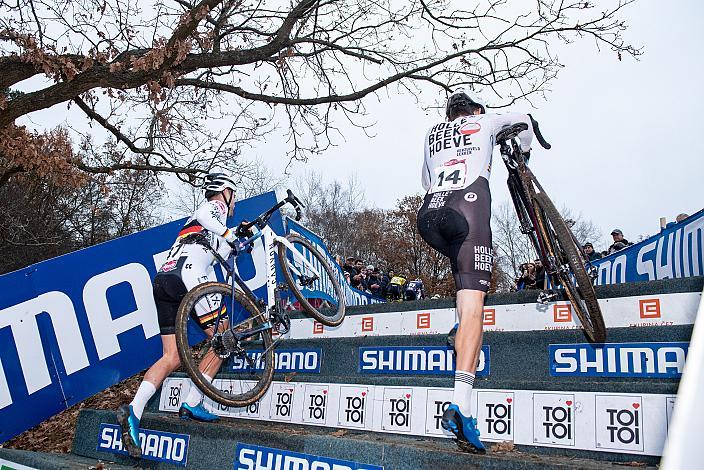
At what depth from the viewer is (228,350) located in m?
5.41

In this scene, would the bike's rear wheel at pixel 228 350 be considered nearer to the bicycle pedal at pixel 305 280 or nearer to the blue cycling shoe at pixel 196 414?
the blue cycling shoe at pixel 196 414

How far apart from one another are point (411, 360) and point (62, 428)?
4.92 m

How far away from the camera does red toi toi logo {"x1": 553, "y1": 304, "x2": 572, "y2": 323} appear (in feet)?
16.5

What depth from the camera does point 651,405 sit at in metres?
3.50

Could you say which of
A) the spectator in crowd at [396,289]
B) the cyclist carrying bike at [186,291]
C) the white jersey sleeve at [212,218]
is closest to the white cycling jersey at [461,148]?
the white jersey sleeve at [212,218]

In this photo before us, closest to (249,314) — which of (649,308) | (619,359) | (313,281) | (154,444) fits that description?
(313,281)

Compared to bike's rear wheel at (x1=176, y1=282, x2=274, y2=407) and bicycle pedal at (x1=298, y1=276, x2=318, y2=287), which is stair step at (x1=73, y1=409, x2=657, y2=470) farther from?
bicycle pedal at (x1=298, y1=276, x2=318, y2=287)

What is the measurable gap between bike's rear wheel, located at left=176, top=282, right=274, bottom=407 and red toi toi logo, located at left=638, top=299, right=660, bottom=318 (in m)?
3.37

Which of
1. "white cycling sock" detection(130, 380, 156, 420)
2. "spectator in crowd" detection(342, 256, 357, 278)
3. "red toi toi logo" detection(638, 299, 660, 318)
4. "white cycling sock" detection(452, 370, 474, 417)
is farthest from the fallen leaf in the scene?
"spectator in crowd" detection(342, 256, 357, 278)

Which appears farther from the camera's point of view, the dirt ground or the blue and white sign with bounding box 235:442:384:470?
the dirt ground

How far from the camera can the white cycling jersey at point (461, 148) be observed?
4.18m

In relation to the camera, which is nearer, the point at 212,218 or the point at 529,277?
the point at 212,218

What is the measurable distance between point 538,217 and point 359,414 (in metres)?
2.23

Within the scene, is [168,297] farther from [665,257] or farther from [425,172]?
[665,257]
